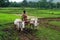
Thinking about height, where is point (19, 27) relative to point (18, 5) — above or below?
above

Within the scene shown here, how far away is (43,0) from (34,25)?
7597 cm

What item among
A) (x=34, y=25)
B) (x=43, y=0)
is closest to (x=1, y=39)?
(x=34, y=25)

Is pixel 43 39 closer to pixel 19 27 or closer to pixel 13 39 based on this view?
pixel 13 39

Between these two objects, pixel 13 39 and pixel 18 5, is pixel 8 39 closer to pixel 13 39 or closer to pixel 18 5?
pixel 13 39

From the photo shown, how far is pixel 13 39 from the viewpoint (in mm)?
11961

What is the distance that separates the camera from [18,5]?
3184 inches

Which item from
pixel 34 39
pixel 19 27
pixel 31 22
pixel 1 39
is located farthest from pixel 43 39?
pixel 31 22

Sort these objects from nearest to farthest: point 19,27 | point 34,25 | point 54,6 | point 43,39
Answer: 1. point 43,39
2. point 19,27
3. point 34,25
4. point 54,6

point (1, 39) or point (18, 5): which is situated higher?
point (1, 39)

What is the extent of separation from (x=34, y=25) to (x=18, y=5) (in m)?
64.3

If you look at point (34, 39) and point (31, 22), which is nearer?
point (34, 39)

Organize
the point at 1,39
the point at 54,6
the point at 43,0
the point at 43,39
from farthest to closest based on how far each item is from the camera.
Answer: the point at 43,0
the point at 54,6
the point at 43,39
the point at 1,39

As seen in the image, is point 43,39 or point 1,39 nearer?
point 1,39

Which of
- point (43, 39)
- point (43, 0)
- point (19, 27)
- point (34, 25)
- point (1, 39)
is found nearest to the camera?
point (1, 39)
